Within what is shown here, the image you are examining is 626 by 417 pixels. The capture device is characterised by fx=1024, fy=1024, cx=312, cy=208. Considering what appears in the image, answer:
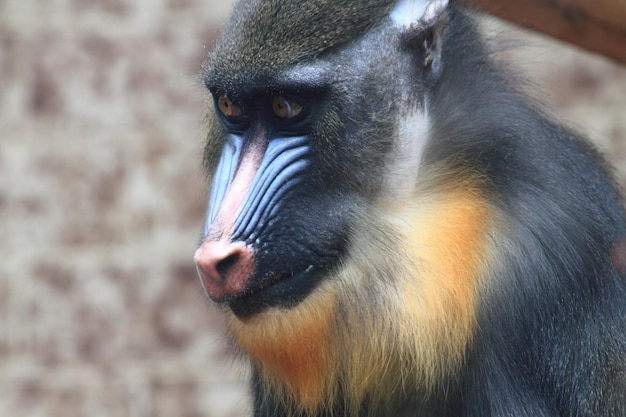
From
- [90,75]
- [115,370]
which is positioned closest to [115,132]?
[90,75]

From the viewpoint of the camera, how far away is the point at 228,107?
3.28 metres

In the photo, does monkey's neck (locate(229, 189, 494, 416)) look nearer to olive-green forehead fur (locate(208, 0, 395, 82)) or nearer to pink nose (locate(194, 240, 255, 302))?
pink nose (locate(194, 240, 255, 302))

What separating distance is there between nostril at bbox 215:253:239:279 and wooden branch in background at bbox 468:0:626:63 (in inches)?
68.9

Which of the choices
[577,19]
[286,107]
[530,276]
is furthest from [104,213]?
[530,276]

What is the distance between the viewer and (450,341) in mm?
3217

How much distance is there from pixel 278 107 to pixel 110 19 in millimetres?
3948

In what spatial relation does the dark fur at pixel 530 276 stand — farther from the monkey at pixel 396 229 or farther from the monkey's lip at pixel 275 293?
the monkey's lip at pixel 275 293

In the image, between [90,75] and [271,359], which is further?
[90,75]

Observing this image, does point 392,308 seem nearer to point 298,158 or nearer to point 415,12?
point 298,158

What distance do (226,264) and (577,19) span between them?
206cm

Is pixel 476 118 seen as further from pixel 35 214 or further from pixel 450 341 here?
pixel 35 214

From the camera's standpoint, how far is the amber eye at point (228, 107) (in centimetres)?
326

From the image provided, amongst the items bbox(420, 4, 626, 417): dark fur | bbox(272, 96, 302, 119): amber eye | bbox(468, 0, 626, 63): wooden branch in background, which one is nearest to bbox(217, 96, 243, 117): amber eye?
bbox(272, 96, 302, 119): amber eye

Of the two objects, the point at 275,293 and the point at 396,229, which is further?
the point at 396,229
